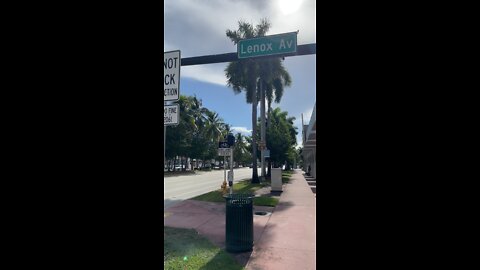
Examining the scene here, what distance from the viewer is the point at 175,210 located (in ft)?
34.4

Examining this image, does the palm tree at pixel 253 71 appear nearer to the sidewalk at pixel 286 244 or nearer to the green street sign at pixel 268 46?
the sidewalk at pixel 286 244

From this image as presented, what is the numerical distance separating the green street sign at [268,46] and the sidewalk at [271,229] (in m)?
3.93

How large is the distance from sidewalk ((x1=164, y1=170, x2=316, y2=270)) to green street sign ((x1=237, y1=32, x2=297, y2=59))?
12.9 ft

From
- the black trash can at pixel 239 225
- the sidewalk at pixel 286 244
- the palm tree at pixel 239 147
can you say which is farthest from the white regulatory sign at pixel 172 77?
the palm tree at pixel 239 147

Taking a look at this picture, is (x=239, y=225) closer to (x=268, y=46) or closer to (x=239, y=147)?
(x=268, y=46)

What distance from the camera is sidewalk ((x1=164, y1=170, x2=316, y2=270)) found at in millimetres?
5254

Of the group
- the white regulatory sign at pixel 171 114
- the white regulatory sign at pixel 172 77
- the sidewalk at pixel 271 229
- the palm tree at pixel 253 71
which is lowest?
the sidewalk at pixel 271 229

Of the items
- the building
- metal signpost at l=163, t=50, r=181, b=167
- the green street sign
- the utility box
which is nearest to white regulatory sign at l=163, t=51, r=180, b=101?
metal signpost at l=163, t=50, r=181, b=167

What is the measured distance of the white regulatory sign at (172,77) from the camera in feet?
11.8

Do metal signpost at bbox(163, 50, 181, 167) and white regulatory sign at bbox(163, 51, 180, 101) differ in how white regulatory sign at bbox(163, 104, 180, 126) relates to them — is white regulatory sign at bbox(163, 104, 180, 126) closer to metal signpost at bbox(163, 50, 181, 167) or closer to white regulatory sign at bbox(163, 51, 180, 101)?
metal signpost at bbox(163, 50, 181, 167)

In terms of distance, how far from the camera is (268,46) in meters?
5.91

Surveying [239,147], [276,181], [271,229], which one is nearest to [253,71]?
[276,181]

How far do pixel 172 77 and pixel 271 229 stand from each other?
5.28 m
